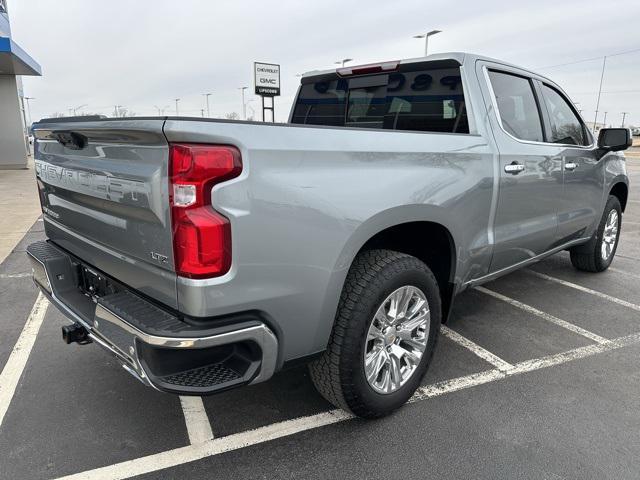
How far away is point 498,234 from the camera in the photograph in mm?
3166

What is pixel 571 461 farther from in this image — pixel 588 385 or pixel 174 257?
pixel 174 257

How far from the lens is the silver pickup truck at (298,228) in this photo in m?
1.80

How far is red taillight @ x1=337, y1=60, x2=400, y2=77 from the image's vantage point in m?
3.45

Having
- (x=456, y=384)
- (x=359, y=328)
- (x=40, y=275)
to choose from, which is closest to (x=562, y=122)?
(x=456, y=384)

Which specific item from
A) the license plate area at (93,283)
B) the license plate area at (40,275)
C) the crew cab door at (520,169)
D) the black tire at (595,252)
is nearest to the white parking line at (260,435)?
the crew cab door at (520,169)

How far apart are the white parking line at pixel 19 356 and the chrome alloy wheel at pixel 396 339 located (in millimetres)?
1980

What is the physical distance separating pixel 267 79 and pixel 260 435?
697 inches

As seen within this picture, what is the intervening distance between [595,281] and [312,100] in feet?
11.1

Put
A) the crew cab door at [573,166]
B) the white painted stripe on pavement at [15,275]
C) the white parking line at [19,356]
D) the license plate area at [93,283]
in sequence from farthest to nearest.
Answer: the white painted stripe on pavement at [15,275], the crew cab door at [573,166], the white parking line at [19,356], the license plate area at [93,283]

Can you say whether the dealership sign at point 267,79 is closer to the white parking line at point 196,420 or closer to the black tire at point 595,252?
the black tire at point 595,252

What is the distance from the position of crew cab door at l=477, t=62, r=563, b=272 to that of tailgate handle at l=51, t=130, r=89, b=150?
7.63ft

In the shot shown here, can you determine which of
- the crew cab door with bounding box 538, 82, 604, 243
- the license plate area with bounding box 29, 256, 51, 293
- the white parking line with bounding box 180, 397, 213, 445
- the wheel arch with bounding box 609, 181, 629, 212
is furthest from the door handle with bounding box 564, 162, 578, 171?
the license plate area with bounding box 29, 256, 51, 293

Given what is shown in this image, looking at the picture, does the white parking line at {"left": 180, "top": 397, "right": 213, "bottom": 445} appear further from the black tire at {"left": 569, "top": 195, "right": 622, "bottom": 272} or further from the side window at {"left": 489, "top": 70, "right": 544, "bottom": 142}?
the black tire at {"left": 569, "top": 195, "right": 622, "bottom": 272}

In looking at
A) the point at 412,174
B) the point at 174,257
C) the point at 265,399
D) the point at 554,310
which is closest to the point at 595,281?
the point at 554,310
